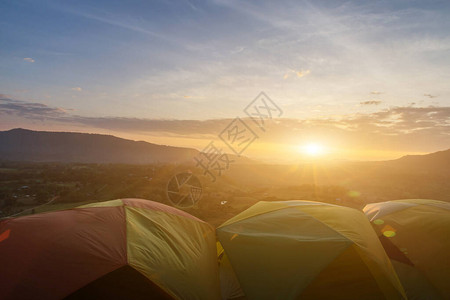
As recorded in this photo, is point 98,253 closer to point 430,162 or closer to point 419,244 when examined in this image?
point 419,244

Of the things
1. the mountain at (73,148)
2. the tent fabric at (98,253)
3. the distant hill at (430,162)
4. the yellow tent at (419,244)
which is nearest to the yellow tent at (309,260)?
the tent fabric at (98,253)

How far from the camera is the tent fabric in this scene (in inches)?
124

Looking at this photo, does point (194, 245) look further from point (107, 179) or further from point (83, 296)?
point (107, 179)

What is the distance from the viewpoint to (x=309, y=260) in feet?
13.4

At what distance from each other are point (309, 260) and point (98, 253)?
3431mm

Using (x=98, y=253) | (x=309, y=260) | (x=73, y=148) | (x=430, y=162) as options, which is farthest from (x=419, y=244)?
(x=73, y=148)

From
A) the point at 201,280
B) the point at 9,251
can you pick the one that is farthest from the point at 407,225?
the point at 9,251

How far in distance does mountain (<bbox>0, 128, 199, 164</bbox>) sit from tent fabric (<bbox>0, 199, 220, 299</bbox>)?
8218 cm

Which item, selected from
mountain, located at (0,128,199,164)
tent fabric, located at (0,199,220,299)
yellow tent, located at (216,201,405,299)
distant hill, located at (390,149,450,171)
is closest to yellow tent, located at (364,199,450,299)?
yellow tent, located at (216,201,405,299)

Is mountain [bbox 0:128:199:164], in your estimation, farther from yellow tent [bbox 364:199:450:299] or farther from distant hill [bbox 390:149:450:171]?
yellow tent [bbox 364:199:450:299]

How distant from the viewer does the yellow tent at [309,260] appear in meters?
3.85

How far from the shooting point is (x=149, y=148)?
92438mm

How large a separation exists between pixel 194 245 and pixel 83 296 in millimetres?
2120

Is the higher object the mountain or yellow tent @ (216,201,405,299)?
yellow tent @ (216,201,405,299)
